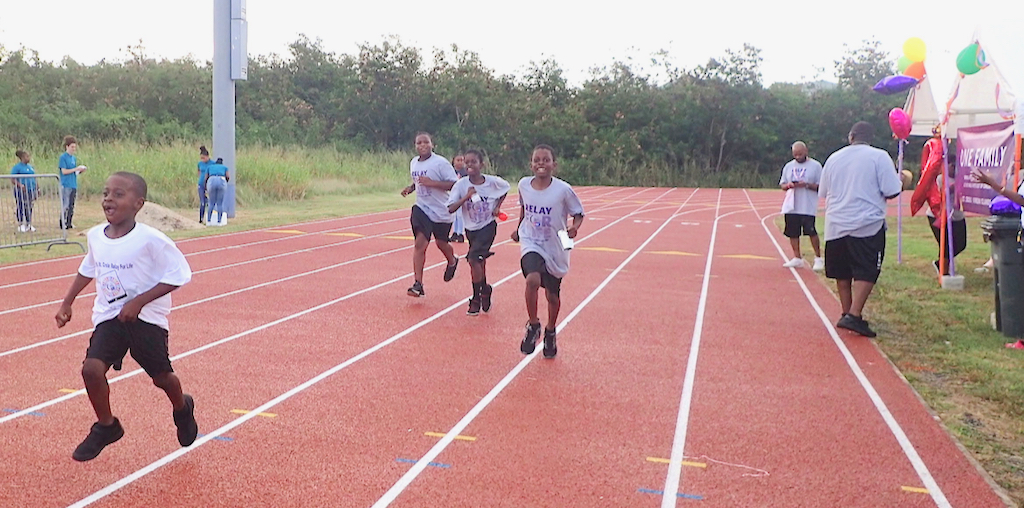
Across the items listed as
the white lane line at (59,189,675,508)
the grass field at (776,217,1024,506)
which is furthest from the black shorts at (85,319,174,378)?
the grass field at (776,217,1024,506)

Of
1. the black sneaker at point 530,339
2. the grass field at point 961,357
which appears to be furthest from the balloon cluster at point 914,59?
the black sneaker at point 530,339

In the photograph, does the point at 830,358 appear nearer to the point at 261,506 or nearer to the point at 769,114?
the point at 261,506

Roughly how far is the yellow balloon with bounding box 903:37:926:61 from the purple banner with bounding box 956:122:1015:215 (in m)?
1.29

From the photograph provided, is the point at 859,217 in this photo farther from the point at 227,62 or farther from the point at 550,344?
the point at 227,62

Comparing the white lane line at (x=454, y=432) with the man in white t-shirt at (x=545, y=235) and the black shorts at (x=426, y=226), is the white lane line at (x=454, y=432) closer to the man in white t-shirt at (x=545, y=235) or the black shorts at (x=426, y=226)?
the man in white t-shirt at (x=545, y=235)

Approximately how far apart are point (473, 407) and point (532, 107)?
44051 mm

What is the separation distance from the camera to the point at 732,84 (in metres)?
48.4

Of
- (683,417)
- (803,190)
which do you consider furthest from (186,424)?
(803,190)

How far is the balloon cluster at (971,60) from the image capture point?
943 cm

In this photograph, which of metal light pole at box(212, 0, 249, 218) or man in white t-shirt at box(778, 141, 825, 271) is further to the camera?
metal light pole at box(212, 0, 249, 218)

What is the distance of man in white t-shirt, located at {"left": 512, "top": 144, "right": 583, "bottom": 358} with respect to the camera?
688cm

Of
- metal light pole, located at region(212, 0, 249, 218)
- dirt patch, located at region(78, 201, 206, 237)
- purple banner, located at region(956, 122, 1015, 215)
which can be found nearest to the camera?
purple banner, located at region(956, 122, 1015, 215)

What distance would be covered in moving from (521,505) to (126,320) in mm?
1951

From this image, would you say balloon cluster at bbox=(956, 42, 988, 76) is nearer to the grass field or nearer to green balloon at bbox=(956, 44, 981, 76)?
green balloon at bbox=(956, 44, 981, 76)
